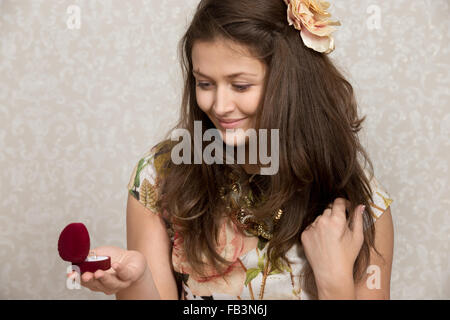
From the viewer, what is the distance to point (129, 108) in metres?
2.11

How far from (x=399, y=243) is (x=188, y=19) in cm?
110

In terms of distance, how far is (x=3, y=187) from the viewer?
218 cm

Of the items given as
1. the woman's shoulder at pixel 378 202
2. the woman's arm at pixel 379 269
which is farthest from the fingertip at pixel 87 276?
the woman's shoulder at pixel 378 202

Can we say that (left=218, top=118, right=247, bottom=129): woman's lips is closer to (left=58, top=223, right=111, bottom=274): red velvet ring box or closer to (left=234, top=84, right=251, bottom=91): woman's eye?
(left=234, top=84, right=251, bottom=91): woman's eye

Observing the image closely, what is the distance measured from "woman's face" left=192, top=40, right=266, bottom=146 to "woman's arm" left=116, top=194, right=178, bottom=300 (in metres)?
0.33

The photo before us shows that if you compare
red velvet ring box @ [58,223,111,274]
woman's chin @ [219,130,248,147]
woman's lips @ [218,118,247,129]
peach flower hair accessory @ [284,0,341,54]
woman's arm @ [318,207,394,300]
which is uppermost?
peach flower hair accessory @ [284,0,341,54]

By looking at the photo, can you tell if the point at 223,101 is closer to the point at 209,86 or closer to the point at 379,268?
the point at 209,86

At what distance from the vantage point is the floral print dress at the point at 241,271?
1.49 m

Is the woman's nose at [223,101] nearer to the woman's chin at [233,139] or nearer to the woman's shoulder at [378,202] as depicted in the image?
the woman's chin at [233,139]

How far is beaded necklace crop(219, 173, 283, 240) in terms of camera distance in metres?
1.50

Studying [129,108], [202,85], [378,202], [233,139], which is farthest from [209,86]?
[129,108]

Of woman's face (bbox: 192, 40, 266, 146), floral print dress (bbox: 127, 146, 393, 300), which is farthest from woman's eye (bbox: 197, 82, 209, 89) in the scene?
floral print dress (bbox: 127, 146, 393, 300)

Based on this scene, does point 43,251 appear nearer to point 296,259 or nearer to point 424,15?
point 296,259
